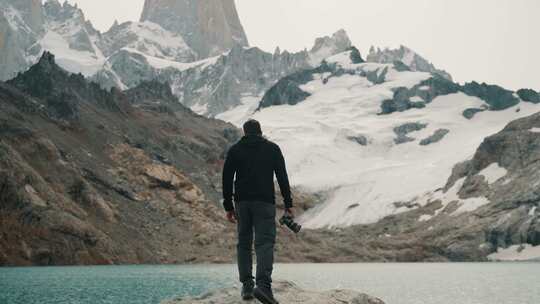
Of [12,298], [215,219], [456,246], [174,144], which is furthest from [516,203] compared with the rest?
[12,298]

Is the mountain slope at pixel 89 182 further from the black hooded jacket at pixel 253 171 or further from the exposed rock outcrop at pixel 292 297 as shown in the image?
the black hooded jacket at pixel 253 171

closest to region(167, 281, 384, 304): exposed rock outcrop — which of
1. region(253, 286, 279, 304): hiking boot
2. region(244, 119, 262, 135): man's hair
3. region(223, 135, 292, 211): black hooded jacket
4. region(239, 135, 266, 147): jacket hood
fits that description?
region(253, 286, 279, 304): hiking boot

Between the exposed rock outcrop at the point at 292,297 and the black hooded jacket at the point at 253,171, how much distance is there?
3.05 meters

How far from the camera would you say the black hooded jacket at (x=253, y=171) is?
17.3 meters

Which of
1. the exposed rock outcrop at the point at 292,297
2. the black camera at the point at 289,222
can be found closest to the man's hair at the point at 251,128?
the black camera at the point at 289,222

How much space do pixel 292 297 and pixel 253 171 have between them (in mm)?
4293

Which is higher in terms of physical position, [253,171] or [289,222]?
[253,171]

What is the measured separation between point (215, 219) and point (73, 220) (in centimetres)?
4377

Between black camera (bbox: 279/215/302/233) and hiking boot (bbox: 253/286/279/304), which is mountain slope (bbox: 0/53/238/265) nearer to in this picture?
hiking boot (bbox: 253/286/279/304)

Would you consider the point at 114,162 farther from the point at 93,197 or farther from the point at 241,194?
the point at 241,194

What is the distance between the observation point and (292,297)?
1930 cm

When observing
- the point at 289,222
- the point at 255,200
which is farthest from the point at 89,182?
the point at 289,222

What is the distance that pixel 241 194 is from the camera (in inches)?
684

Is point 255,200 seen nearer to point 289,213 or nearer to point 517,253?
point 289,213
